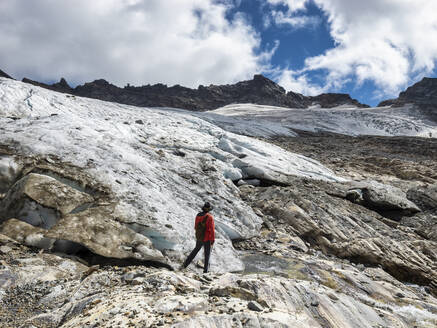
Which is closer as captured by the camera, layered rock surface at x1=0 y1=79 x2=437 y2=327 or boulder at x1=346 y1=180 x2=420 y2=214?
layered rock surface at x1=0 y1=79 x2=437 y2=327

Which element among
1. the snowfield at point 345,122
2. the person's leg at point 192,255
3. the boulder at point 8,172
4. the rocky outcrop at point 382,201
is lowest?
the person's leg at point 192,255

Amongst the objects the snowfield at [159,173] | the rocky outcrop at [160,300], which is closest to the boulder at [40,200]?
the rocky outcrop at [160,300]

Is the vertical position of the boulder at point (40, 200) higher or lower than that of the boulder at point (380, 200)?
lower

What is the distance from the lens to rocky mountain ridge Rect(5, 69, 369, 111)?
412ft

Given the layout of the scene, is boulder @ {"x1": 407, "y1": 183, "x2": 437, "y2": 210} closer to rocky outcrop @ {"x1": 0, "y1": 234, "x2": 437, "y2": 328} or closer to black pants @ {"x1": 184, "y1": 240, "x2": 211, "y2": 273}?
rocky outcrop @ {"x1": 0, "y1": 234, "x2": 437, "y2": 328}

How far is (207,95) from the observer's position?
137250mm

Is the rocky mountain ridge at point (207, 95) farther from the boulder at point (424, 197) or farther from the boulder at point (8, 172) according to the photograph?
the boulder at point (8, 172)

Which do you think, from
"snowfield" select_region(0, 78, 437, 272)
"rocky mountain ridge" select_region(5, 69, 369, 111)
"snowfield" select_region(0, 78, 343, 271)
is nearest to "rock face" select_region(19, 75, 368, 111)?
"rocky mountain ridge" select_region(5, 69, 369, 111)

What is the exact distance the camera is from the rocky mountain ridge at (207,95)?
126 metres

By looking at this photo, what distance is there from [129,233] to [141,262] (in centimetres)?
100

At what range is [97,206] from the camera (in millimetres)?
8398

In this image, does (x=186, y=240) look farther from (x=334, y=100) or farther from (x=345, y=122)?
(x=334, y=100)

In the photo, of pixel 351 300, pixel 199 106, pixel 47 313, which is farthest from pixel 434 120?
pixel 47 313

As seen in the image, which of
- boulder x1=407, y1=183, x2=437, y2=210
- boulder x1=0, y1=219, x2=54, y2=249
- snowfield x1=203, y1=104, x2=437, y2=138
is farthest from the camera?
snowfield x1=203, y1=104, x2=437, y2=138
